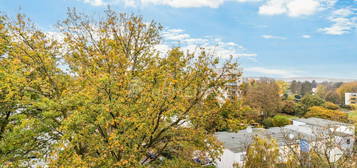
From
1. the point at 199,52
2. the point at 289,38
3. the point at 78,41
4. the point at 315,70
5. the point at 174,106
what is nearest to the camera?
the point at 174,106

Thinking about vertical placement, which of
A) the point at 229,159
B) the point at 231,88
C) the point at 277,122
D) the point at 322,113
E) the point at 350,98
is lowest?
Result: the point at 277,122

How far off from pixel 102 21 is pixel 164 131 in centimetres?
556

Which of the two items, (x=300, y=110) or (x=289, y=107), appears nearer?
(x=300, y=110)

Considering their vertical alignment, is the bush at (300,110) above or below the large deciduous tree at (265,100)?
below

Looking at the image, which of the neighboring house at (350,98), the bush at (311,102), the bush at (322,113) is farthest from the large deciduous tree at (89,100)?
the neighboring house at (350,98)

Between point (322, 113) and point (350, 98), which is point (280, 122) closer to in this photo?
point (322, 113)

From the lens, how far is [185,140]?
22.6 ft

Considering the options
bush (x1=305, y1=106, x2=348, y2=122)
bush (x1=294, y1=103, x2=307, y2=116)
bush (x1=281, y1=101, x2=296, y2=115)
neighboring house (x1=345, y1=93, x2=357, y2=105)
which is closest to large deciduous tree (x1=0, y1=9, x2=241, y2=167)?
bush (x1=305, y1=106, x2=348, y2=122)

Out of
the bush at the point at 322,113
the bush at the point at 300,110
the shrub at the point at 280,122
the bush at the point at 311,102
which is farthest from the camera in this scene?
the bush at the point at 311,102

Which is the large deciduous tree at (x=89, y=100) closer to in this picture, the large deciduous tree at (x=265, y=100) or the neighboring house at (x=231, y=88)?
the neighboring house at (x=231, y=88)

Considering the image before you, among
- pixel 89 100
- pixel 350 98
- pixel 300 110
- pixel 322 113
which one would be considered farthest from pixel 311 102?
pixel 89 100

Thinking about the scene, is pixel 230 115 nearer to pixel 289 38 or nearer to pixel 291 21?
pixel 291 21

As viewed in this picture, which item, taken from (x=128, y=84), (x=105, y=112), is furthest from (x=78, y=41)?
(x=105, y=112)

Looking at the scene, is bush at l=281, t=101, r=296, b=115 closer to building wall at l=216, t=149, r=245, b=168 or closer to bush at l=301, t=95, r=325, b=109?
bush at l=301, t=95, r=325, b=109
